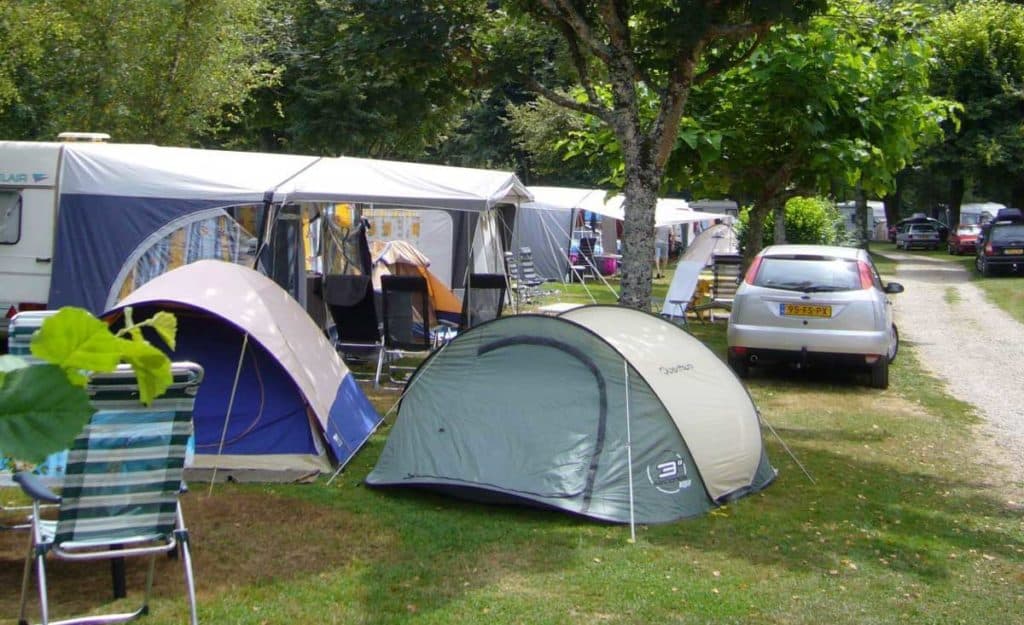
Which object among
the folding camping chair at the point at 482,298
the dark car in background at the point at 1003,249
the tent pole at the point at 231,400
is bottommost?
the tent pole at the point at 231,400

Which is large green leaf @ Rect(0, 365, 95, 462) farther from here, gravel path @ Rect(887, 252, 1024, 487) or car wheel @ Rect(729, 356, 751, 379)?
car wheel @ Rect(729, 356, 751, 379)

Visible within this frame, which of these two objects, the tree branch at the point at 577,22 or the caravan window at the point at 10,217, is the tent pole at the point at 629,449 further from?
the caravan window at the point at 10,217

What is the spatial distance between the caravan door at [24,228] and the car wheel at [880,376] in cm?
853

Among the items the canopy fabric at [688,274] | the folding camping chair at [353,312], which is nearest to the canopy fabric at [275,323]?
the folding camping chair at [353,312]

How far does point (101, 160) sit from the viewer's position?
10844 millimetres

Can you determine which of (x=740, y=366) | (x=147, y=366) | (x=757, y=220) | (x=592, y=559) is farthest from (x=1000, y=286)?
(x=147, y=366)

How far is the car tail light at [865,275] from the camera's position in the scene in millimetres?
11547

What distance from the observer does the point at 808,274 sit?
11664mm

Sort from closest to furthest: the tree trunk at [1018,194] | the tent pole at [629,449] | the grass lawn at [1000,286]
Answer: the tent pole at [629,449] → the grass lawn at [1000,286] → the tree trunk at [1018,194]

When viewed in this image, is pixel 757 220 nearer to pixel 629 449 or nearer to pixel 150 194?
pixel 150 194

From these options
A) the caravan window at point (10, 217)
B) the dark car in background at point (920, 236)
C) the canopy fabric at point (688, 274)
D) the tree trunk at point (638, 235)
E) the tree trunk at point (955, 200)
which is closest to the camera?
the tree trunk at point (638, 235)

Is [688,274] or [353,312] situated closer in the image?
[353,312]

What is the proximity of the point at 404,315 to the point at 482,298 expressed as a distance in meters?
1.42

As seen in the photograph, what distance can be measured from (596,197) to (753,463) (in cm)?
1973
